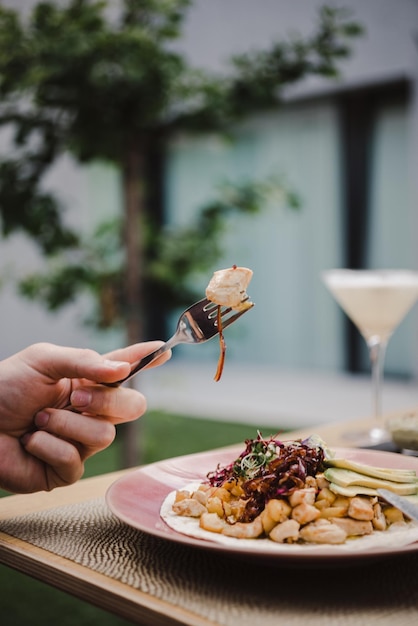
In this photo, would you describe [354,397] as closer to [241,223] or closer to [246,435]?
[246,435]

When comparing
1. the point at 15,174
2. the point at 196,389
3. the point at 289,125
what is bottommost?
the point at 196,389

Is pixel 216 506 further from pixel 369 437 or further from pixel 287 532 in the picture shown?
pixel 369 437

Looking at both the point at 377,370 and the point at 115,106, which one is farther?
the point at 115,106

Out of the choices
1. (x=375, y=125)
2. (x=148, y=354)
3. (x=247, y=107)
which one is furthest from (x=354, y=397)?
(x=148, y=354)

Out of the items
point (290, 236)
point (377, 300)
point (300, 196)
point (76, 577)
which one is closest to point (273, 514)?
point (76, 577)

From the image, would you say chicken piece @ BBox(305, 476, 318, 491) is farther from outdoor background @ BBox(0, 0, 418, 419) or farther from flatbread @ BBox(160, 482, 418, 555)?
outdoor background @ BBox(0, 0, 418, 419)

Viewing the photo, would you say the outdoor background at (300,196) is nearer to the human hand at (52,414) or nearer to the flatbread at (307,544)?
the human hand at (52,414)
